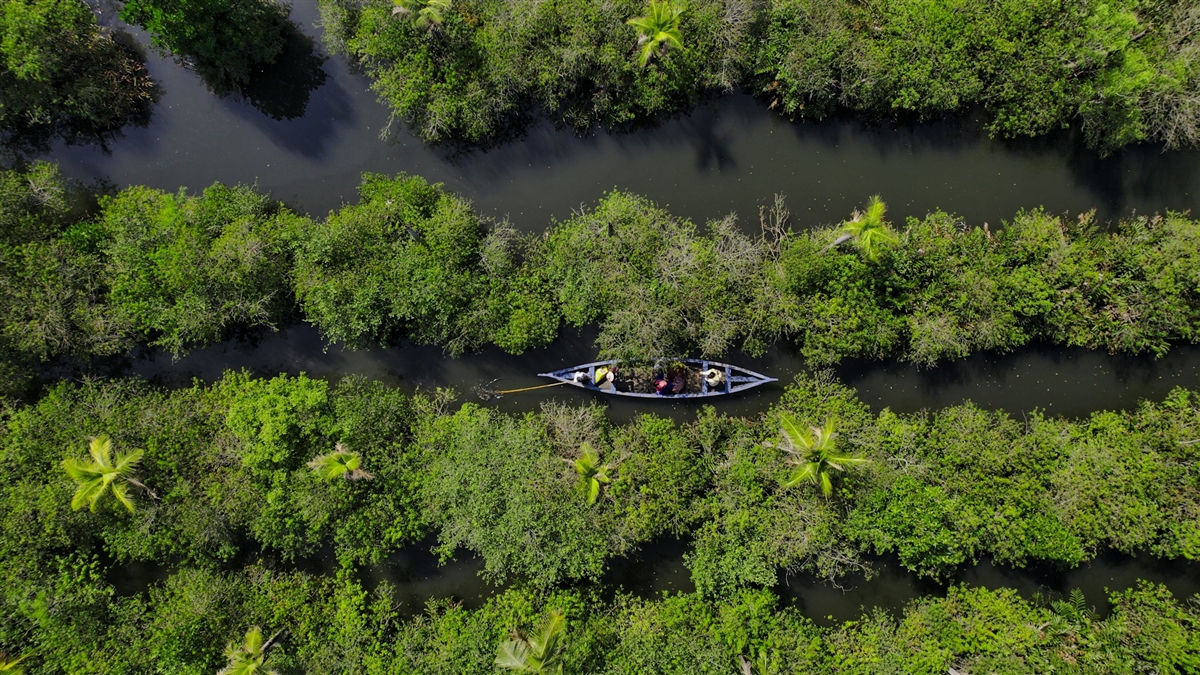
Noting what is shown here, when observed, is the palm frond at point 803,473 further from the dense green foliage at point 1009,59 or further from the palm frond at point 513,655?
the dense green foliage at point 1009,59

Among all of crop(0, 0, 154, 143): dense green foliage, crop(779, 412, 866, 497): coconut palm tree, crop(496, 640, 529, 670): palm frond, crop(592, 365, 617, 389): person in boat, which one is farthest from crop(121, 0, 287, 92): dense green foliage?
crop(779, 412, 866, 497): coconut palm tree

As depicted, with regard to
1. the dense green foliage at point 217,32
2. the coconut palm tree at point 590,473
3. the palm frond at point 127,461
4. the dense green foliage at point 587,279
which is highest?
the dense green foliage at point 217,32

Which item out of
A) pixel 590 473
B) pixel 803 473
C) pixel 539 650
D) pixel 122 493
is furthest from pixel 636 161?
pixel 122 493

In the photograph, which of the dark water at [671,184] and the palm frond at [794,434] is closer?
the palm frond at [794,434]

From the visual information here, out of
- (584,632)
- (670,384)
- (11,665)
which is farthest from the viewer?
(670,384)

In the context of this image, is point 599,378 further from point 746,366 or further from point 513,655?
point 513,655

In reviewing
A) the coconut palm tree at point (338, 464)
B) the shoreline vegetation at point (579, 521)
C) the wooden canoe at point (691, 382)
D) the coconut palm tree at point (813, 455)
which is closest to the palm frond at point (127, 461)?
the shoreline vegetation at point (579, 521)

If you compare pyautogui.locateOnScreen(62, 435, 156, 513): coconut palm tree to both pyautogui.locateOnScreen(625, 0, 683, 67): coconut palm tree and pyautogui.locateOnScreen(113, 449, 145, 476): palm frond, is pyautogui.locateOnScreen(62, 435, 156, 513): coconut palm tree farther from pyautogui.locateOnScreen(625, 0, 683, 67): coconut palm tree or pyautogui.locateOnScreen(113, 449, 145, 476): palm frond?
pyautogui.locateOnScreen(625, 0, 683, 67): coconut palm tree
